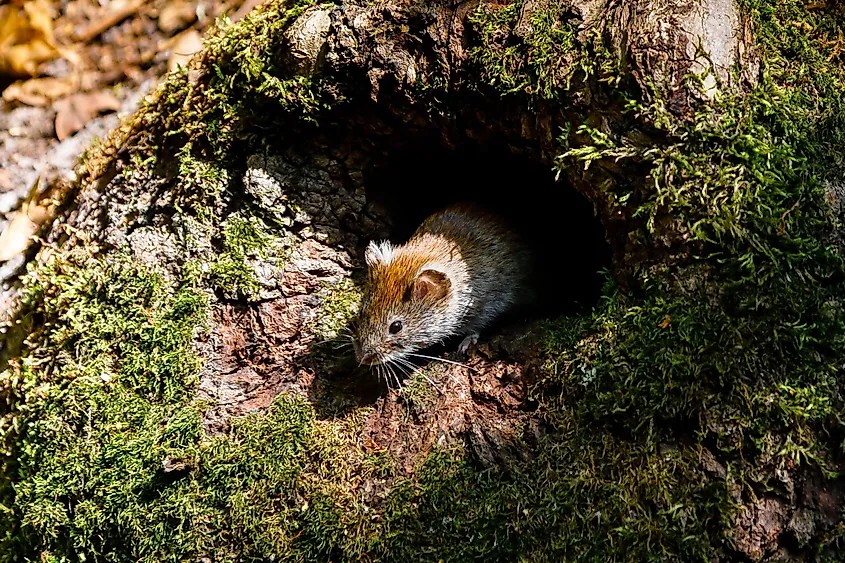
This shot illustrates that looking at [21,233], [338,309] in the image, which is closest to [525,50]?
[338,309]

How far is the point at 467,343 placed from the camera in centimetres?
403

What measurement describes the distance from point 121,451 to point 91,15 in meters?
4.86

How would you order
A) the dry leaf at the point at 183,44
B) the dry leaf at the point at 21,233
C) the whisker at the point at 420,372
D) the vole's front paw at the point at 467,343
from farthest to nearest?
the dry leaf at the point at 183,44, the dry leaf at the point at 21,233, the vole's front paw at the point at 467,343, the whisker at the point at 420,372

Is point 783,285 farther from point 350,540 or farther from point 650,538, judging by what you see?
point 350,540

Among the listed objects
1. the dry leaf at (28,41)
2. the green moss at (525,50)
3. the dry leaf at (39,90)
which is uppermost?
the green moss at (525,50)

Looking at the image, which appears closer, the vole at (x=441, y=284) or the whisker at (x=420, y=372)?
the whisker at (x=420, y=372)

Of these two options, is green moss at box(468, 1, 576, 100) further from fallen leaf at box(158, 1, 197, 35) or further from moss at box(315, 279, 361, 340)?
fallen leaf at box(158, 1, 197, 35)

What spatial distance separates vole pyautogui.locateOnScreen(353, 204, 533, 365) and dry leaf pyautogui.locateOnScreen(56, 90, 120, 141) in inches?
138

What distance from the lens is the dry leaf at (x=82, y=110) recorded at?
20.4 ft

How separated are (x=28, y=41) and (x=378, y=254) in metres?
4.97

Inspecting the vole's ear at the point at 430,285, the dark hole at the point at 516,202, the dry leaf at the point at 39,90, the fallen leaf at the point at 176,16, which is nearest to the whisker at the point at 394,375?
the vole's ear at the point at 430,285

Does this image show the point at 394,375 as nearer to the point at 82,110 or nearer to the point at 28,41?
the point at 82,110

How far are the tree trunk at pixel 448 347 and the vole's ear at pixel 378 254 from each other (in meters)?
0.20

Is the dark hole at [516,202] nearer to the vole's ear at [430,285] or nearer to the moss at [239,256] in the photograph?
the vole's ear at [430,285]
